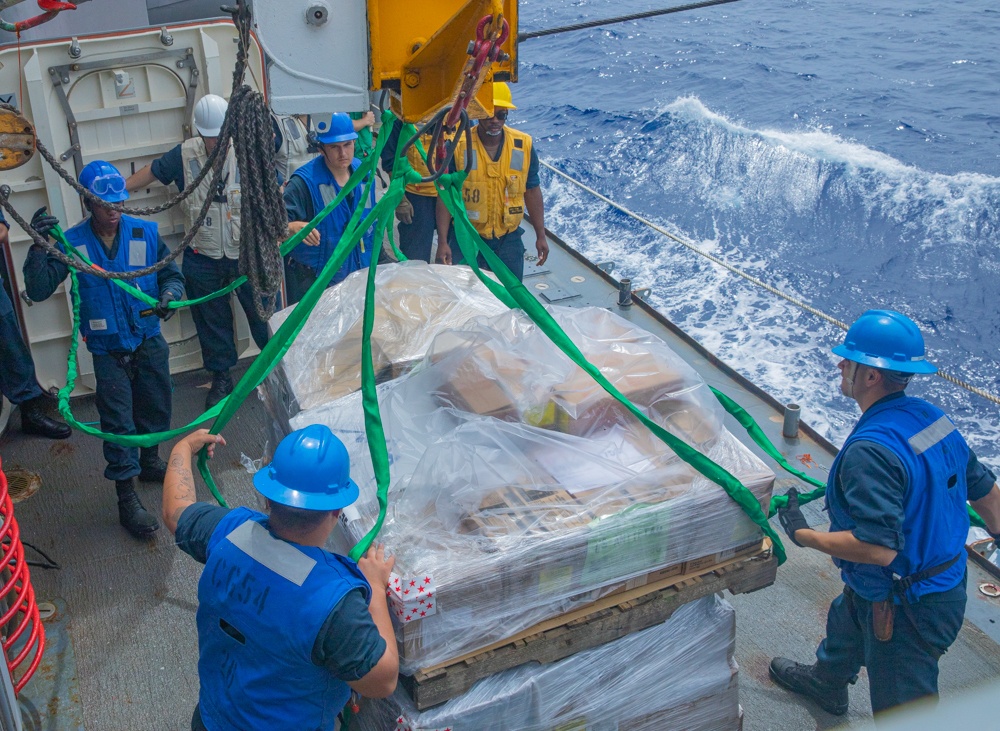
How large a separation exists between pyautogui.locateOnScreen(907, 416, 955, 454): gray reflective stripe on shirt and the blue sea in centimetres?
526

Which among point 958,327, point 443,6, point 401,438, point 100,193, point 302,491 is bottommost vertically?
point 958,327

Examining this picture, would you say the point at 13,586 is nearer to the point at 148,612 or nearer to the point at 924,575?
the point at 148,612

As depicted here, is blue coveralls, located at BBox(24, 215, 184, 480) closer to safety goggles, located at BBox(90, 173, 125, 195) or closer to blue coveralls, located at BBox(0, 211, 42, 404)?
safety goggles, located at BBox(90, 173, 125, 195)

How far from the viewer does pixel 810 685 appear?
3713 millimetres

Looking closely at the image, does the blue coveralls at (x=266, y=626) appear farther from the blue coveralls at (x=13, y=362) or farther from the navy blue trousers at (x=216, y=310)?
the blue coveralls at (x=13, y=362)

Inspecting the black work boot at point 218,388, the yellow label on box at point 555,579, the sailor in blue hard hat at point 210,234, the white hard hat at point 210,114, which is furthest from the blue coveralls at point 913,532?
the black work boot at point 218,388

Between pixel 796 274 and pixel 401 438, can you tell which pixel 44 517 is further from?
pixel 796 274

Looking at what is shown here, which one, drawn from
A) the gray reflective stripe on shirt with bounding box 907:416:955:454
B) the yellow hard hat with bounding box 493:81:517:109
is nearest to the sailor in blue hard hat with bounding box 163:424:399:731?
the gray reflective stripe on shirt with bounding box 907:416:955:454

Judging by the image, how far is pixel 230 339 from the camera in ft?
19.1

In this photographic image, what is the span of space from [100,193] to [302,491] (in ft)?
9.04

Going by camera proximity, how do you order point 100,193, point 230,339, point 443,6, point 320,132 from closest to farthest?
point 443,6 → point 100,193 → point 320,132 → point 230,339

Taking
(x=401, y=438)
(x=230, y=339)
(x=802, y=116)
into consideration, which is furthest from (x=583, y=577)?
(x=802, y=116)

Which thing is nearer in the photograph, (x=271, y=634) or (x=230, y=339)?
(x=271, y=634)

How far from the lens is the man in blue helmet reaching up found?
3.01 meters
